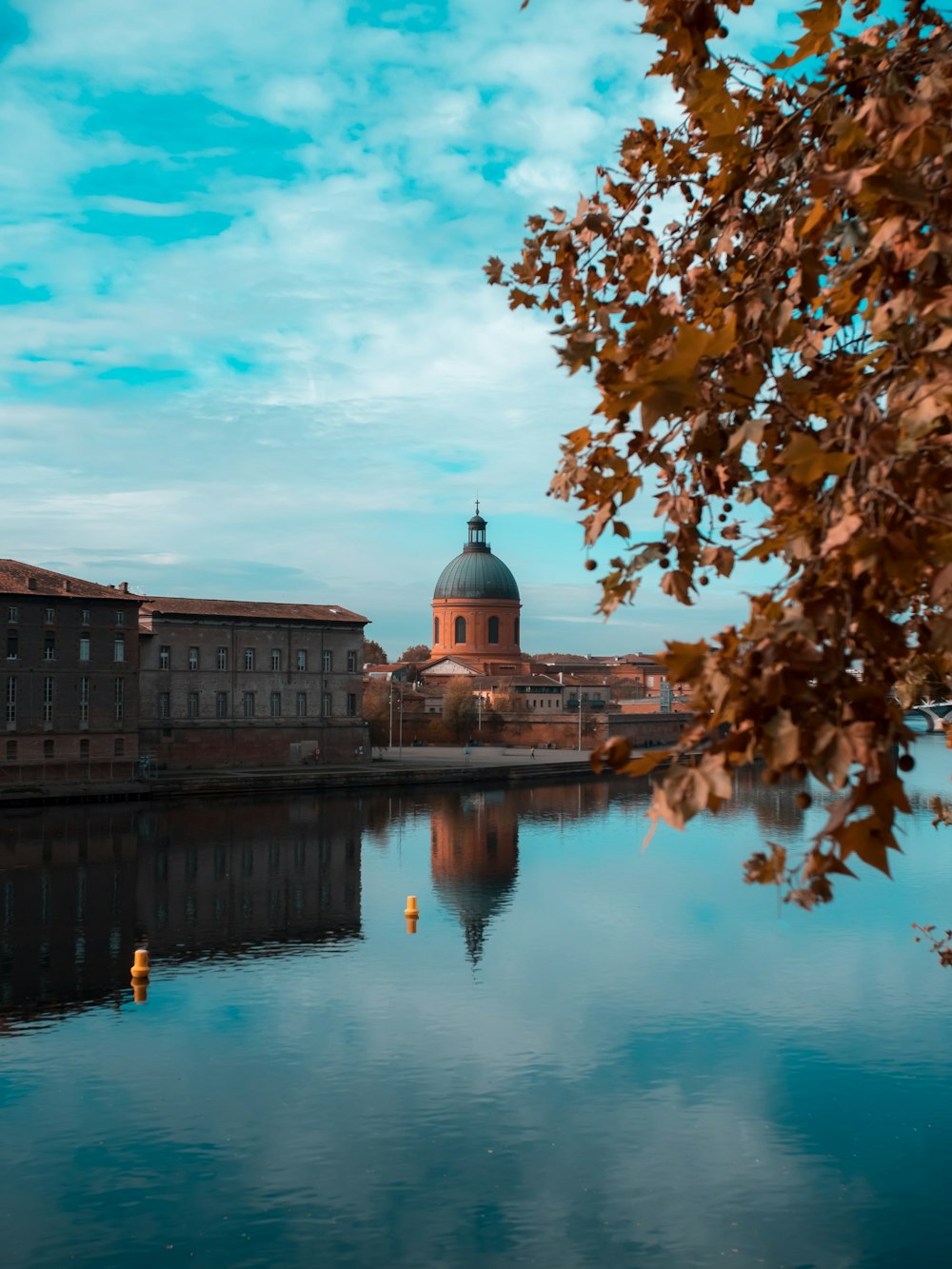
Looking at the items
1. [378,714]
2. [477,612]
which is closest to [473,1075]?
[378,714]

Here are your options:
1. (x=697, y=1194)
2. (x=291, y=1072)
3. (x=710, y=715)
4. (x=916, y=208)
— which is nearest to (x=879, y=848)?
(x=710, y=715)

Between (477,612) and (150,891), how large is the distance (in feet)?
277

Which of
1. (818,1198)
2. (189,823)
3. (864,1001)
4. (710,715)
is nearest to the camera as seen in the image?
(710,715)

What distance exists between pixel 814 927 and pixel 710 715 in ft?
94.6

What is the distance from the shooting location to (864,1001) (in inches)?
926

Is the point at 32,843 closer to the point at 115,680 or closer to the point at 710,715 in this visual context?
the point at 115,680

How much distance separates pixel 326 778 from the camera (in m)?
63.8

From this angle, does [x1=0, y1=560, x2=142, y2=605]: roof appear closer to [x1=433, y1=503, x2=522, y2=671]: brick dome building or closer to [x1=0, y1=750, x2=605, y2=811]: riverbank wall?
[x1=0, y1=750, x2=605, y2=811]: riverbank wall

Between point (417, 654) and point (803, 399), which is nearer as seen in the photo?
point (803, 399)

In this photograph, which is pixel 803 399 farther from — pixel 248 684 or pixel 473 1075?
Result: pixel 248 684

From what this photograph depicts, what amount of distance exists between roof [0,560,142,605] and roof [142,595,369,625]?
4226 millimetres

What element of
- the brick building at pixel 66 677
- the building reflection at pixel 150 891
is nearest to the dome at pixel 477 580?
the brick building at pixel 66 677

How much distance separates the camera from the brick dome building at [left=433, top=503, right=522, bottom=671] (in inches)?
4675

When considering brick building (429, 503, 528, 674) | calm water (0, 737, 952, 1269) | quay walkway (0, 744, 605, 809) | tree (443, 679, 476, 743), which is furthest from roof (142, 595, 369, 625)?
brick building (429, 503, 528, 674)
